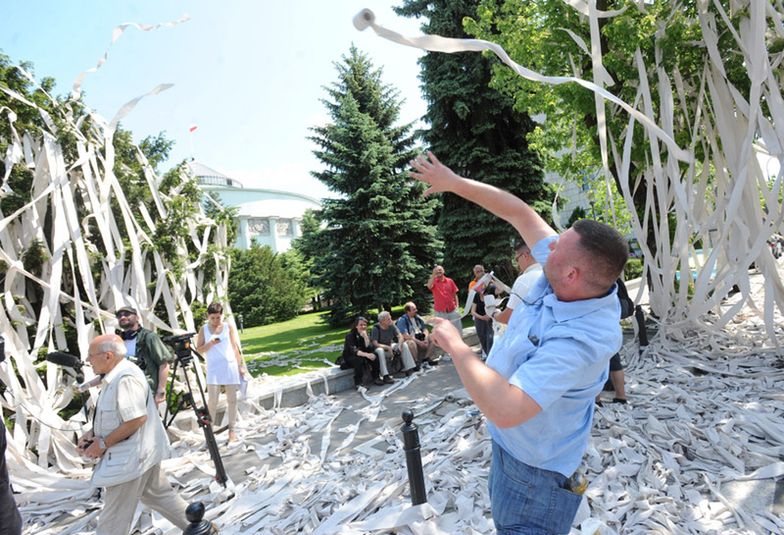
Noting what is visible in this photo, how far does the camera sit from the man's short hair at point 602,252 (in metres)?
1.39

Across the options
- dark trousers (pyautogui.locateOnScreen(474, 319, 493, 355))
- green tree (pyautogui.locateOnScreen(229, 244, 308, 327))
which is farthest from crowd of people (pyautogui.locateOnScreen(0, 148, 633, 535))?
green tree (pyautogui.locateOnScreen(229, 244, 308, 327))

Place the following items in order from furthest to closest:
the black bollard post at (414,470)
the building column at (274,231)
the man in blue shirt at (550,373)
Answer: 1. the building column at (274,231)
2. the black bollard post at (414,470)
3. the man in blue shirt at (550,373)

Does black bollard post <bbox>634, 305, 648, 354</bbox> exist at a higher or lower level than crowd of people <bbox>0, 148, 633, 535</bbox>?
lower

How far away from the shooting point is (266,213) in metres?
44.7

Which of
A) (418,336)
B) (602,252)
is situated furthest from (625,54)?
(602,252)

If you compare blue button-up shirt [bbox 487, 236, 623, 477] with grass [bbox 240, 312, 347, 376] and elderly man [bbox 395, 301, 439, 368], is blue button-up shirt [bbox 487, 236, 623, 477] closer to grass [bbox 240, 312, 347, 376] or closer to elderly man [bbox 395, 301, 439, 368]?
elderly man [bbox 395, 301, 439, 368]

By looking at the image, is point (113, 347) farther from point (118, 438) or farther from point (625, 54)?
point (625, 54)

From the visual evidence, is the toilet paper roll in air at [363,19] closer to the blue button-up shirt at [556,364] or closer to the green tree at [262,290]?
the blue button-up shirt at [556,364]

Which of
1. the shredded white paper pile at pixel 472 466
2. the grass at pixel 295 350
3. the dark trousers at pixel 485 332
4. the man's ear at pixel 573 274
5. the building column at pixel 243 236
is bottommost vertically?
the shredded white paper pile at pixel 472 466

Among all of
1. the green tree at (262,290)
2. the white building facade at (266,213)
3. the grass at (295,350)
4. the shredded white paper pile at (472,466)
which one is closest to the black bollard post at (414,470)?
the shredded white paper pile at (472,466)

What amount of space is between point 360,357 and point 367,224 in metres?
7.41

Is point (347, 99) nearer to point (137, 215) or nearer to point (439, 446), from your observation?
point (137, 215)

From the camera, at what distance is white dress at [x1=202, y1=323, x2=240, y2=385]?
553 centimetres

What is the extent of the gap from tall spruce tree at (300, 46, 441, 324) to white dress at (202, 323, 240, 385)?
29.4 ft
